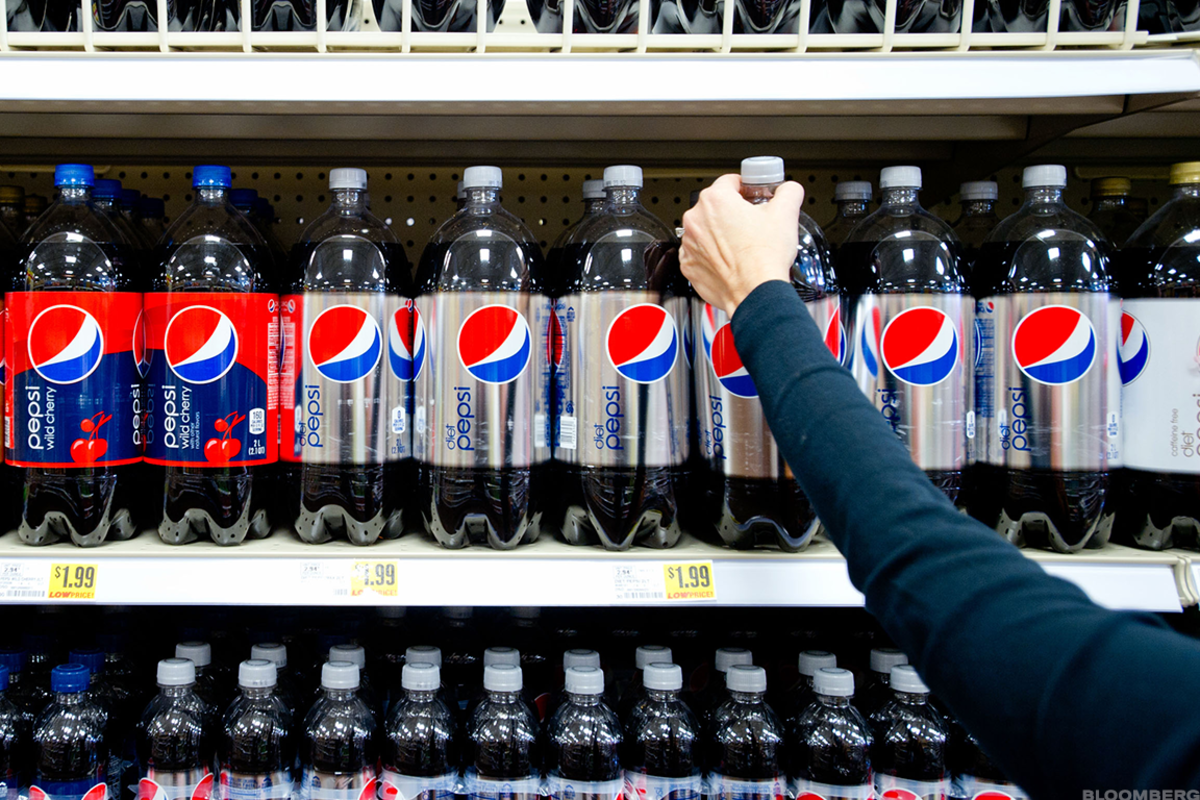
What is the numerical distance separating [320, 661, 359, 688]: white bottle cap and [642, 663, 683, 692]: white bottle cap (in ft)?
1.35

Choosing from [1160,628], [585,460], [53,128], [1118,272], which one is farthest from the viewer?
[53,128]

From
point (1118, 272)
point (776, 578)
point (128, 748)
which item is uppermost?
point (1118, 272)

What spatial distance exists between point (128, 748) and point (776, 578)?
0.99 m

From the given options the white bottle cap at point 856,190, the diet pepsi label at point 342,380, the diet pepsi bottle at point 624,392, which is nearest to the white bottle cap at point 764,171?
the diet pepsi bottle at point 624,392

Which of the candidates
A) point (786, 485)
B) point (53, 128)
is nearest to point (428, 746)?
point (786, 485)

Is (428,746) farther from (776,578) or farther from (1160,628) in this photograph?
(1160,628)

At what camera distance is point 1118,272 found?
1.25m

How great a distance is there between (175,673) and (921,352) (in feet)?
3.68

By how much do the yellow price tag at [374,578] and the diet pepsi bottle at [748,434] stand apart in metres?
0.45

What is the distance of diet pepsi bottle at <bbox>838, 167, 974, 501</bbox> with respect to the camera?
109 centimetres

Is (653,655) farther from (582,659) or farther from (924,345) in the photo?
(924,345)

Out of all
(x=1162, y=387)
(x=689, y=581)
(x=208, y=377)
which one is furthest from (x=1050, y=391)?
(x=208, y=377)

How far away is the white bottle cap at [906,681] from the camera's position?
1144 mm

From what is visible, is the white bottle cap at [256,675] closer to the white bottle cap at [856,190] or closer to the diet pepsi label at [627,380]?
the diet pepsi label at [627,380]
